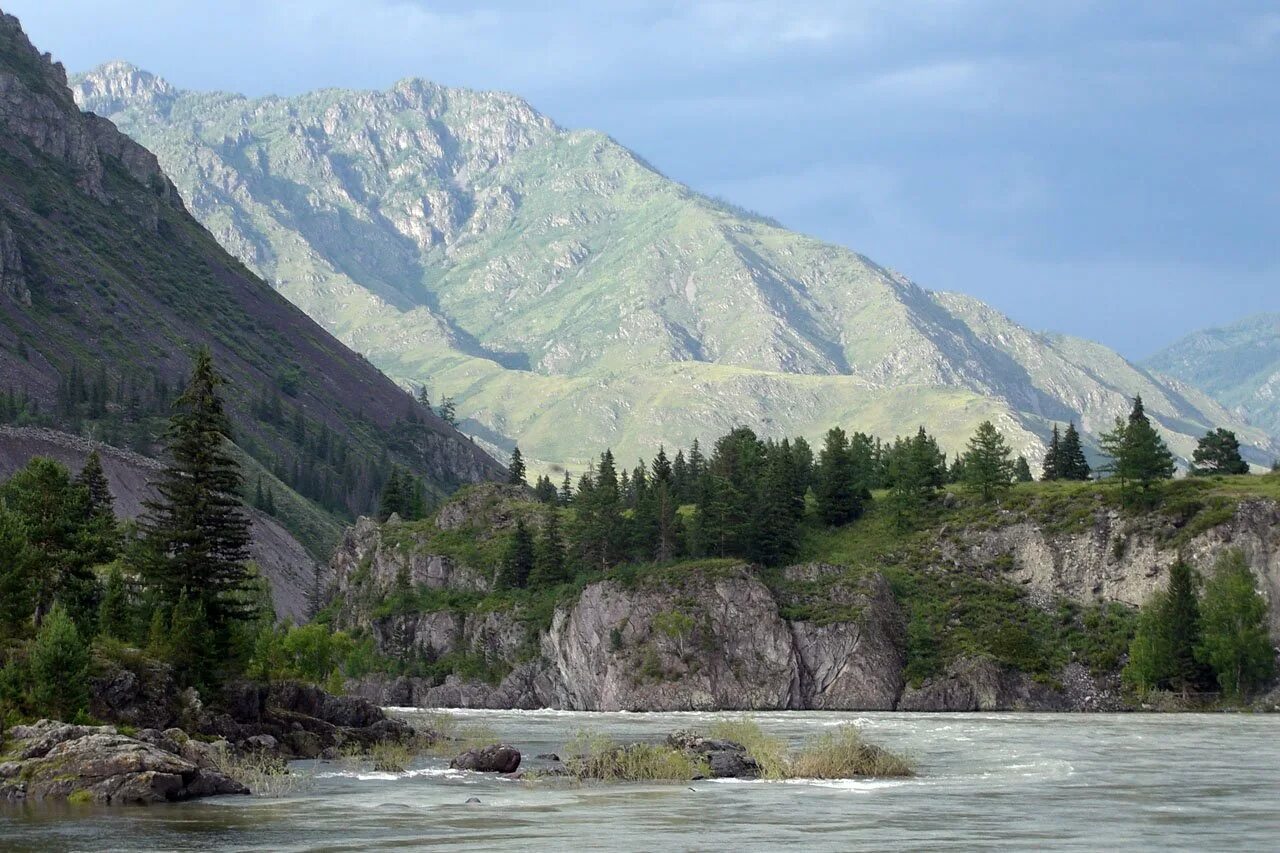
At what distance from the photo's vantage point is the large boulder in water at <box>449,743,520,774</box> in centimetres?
8256

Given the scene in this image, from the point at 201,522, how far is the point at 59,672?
18.1 metres

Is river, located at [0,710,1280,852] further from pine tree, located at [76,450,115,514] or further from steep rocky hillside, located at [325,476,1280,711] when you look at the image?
steep rocky hillside, located at [325,476,1280,711]

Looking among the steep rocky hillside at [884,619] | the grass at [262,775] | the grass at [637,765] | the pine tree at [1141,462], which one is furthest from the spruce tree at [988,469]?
the grass at [262,775]

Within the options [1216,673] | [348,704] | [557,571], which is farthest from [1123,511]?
[348,704]

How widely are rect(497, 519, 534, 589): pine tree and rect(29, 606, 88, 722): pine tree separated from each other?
375 feet

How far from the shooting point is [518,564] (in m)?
190

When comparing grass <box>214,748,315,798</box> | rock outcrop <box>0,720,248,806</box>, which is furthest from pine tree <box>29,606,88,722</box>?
grass <box>214,748,315,798</box>

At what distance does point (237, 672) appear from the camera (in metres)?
90.4

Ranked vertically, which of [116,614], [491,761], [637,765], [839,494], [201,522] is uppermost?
[839,494]

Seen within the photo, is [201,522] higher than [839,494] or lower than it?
lower

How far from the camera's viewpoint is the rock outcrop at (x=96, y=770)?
2507 inches

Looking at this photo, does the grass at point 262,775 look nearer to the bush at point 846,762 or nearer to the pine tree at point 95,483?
the bush at point 846,762

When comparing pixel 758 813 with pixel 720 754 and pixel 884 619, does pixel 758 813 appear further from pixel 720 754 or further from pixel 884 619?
pixel 884 619

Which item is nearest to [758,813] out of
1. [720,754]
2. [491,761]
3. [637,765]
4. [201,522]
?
[637,765]
